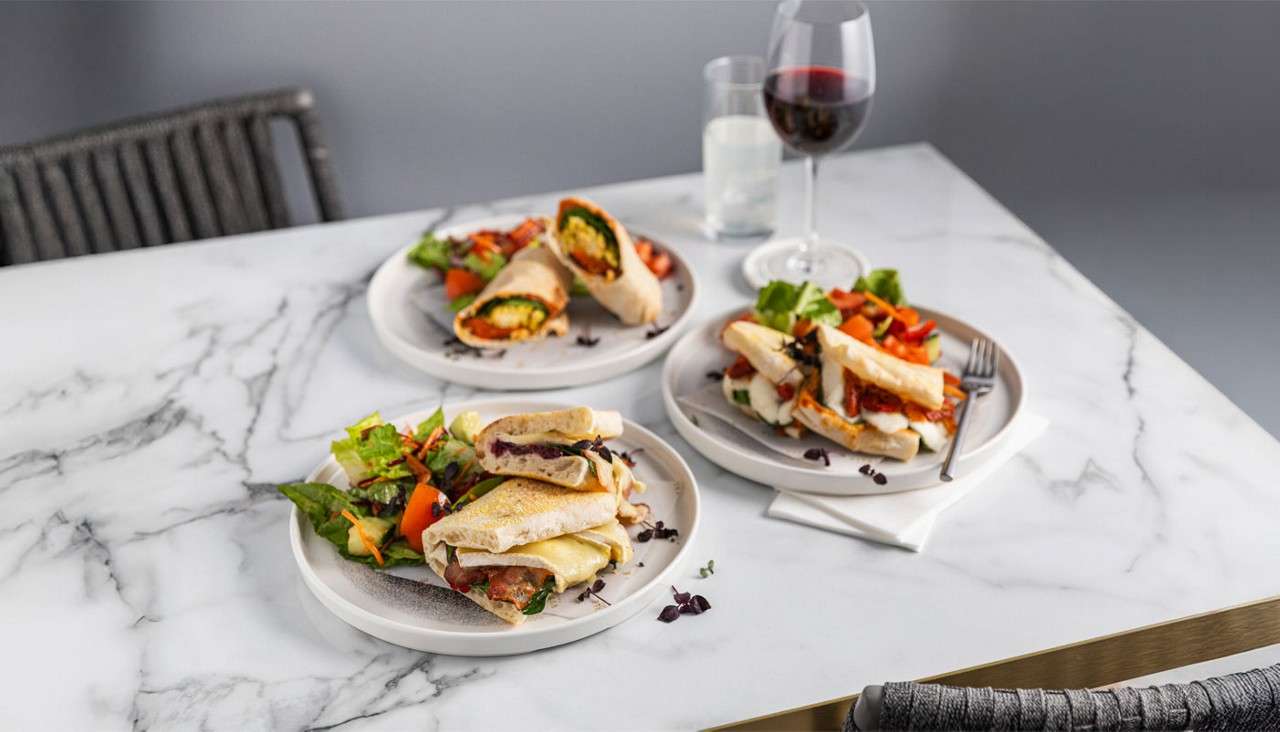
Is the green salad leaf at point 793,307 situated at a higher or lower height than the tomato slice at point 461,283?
higher

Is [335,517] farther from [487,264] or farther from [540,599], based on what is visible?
[487,264]

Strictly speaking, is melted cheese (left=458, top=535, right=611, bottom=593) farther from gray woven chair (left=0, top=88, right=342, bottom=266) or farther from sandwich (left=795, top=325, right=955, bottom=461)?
gray woven chair (left=0, top=88, right=342, bottom=266)

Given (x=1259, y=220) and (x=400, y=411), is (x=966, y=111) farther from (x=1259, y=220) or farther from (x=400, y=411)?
(x=400, y=411)

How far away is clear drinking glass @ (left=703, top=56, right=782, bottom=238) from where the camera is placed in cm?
209

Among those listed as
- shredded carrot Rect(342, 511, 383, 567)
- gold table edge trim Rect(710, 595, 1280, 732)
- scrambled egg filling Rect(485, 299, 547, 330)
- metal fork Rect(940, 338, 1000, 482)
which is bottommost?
gold table edge trim Rect(710, 595, 1280, 732)

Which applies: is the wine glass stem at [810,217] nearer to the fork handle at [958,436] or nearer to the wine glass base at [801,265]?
the wine glass base at [801,265]

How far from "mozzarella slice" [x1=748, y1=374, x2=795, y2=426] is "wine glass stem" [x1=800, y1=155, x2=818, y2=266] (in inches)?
20.4

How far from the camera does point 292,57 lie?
3.17 m

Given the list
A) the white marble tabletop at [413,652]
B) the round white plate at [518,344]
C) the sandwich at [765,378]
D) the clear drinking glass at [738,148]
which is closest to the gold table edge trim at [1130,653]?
the white marble tabletop at [413,652]

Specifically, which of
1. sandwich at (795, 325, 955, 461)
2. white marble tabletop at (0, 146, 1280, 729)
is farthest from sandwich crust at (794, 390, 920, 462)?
white marble tabletop at (0, 146, 1280, 729)

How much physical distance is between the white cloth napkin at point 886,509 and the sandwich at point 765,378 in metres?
0.11

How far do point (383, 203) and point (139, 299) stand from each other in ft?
4.85

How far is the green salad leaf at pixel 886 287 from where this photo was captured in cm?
178

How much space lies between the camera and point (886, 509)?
4.80 ft
